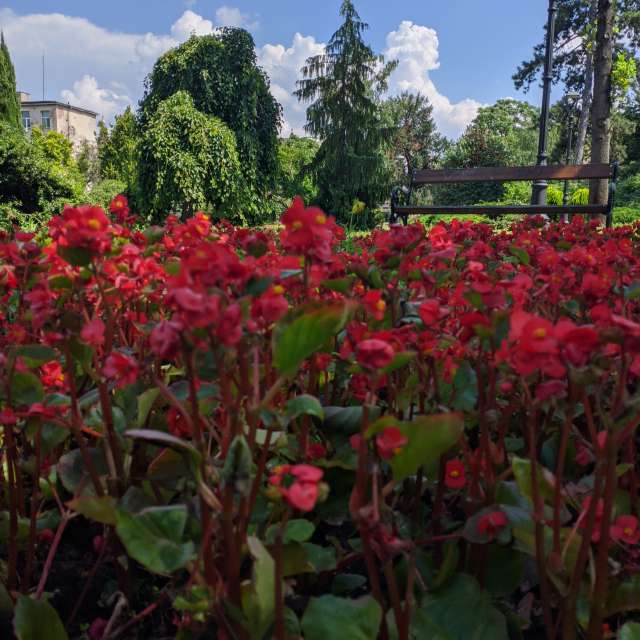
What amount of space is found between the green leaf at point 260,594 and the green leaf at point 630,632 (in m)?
0.37

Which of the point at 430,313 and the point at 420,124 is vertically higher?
the point at 420,124

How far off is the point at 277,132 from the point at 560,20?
10421mm

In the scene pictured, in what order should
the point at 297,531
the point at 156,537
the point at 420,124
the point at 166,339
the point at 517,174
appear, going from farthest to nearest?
1. the point at 420,124
2. the point at 517,174
3. the point at 297,531
4. the point at 156,537
5. the point at 166,339

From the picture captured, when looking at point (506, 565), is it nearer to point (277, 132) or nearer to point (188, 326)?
point (188, 326)

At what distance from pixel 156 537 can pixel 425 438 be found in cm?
26

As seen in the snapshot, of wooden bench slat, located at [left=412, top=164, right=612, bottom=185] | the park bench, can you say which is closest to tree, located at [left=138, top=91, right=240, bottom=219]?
the park bench

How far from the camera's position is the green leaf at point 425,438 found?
529 mm

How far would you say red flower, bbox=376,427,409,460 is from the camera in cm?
54

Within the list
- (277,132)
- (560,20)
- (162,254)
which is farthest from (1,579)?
(560,20)

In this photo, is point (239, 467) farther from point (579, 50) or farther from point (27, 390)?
point (579, 50)

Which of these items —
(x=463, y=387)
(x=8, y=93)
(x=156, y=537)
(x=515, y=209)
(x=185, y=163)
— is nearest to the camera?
(x=156, y=537)

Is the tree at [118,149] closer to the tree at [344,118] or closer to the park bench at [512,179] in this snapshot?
the tree at [344,118]

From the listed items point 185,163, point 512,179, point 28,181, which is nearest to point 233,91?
point 185,163

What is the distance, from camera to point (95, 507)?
57 cm
